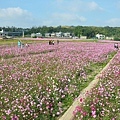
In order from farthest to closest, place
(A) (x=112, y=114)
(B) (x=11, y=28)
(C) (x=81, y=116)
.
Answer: (B) (x=11, y=28), (A) (x=112, y=114), (C) (x=81, y=116)

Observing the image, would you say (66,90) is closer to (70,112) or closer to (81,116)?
(70,112)

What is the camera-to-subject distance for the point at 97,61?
23453mm

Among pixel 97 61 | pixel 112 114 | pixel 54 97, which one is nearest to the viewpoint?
pixel 112 114

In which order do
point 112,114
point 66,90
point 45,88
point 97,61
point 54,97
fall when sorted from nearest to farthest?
point 112,114, point 54,97, point 45,88, point 66,90, point 97,61

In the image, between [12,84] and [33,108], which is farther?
[12,84]

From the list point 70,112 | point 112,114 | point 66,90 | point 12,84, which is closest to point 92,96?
point 70,112

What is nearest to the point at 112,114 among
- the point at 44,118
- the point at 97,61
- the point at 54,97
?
the point at 44,118

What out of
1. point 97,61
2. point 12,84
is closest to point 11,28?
point 97,61

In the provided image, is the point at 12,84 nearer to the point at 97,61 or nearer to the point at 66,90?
the point at 66,90

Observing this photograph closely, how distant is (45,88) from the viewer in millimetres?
9914

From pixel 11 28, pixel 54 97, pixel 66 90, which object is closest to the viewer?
pixel 54 97

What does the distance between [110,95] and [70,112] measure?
4.58 feet

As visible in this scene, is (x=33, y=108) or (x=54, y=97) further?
(x=54, y=97)

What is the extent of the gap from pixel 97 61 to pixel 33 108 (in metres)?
16.2
